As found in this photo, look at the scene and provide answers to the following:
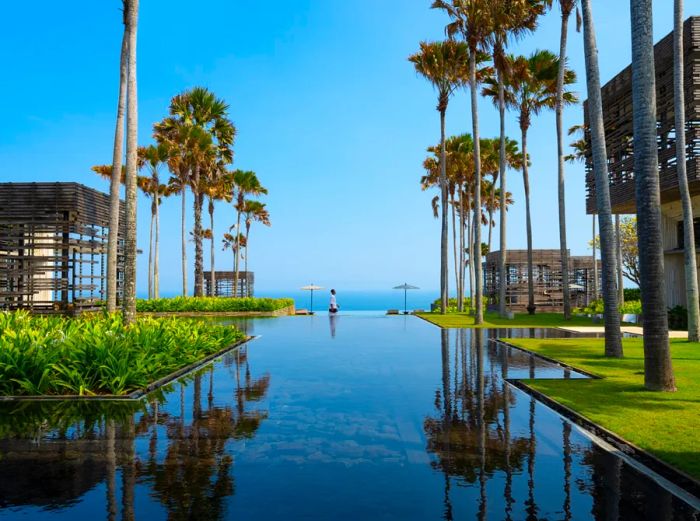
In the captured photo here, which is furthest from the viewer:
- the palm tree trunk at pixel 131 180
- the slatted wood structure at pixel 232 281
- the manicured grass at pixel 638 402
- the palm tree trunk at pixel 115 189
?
the slatted wood structure at pixel 232 281

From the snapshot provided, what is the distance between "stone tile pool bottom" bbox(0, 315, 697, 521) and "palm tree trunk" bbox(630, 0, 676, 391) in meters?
2.68

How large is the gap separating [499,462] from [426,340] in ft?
47.1

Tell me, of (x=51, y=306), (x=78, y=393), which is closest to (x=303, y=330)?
(x=51, y=306)

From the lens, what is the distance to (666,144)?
80.3 ft

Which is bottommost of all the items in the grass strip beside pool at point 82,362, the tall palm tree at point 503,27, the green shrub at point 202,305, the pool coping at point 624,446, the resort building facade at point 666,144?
the pool coping at point 624,446

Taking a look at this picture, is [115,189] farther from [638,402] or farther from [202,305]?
[202,305]

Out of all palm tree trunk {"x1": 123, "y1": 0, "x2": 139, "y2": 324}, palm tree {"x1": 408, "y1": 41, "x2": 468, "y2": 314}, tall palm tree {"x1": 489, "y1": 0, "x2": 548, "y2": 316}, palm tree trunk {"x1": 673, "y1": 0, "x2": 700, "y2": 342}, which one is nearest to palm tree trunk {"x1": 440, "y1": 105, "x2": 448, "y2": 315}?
palm tree {"x1": 408, "y1": 41, "x2": 468, "y2": 314}

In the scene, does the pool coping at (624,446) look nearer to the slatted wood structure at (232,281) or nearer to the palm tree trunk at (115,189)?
the palm tree trunk at (115,189)

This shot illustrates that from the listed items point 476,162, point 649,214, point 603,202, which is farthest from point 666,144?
point 649,214

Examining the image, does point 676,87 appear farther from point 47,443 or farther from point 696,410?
point 47,443

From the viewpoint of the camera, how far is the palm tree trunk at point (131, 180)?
15.5m

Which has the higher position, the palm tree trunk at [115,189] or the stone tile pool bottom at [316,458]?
the palm tree trunk at [115,189]

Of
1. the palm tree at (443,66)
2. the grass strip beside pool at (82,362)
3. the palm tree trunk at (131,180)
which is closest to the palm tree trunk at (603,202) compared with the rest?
the grass strip beside pool at (82,362)

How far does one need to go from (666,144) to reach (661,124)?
54.8 inches
